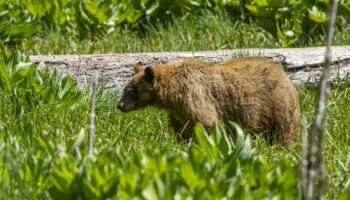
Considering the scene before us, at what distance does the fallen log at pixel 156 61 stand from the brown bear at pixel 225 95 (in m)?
0.91

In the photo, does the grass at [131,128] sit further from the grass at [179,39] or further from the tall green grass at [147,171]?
the grass at [179,39]

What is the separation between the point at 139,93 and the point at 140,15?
3.35m

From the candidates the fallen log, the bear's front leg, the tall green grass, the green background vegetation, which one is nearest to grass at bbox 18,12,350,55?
the green background vegetation

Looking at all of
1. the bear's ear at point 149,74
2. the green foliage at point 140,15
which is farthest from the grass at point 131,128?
the green foliage at point 140,15

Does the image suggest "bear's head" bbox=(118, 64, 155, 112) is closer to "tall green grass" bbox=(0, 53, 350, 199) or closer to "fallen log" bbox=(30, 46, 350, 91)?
"fallen log" bbox=(30, 46, 350, 91)

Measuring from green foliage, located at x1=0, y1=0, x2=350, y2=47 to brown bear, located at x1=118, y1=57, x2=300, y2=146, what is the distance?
2.34 m

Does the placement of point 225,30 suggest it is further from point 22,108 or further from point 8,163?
point 8,163

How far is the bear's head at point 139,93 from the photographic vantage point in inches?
260

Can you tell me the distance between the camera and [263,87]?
256 inches

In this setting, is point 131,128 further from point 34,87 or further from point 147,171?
point 147,171

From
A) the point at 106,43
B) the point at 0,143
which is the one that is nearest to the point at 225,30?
the point at 106,43

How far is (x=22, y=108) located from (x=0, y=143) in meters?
1.75

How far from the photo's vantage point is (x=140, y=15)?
988 centimetres

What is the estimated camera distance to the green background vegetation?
155 inches
